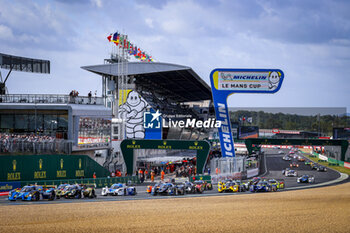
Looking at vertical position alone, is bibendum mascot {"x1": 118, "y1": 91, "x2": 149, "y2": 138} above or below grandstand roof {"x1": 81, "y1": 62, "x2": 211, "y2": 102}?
below

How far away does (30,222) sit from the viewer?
17.3m

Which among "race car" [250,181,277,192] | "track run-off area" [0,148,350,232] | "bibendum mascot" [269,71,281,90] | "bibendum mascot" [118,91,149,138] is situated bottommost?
"race car" [250,181,277,192]

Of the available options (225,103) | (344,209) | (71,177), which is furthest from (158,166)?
(344,209)

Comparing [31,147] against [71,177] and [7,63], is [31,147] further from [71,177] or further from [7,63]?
[7,63]

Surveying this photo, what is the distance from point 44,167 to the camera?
3466cm

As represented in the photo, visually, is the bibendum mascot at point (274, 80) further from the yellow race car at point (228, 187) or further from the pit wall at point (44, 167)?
the pit wall at point (44, 167)

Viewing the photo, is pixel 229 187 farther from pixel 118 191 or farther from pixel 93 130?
pixel 93 130

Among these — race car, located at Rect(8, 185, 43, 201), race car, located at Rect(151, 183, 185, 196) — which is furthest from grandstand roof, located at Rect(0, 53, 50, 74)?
race car, located at Rect(151, 183, 185, 196)

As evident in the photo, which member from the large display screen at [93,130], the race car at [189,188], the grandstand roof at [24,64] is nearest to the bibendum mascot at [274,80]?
the large display screen at [93,130]

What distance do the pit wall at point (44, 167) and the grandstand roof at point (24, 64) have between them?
1888cm

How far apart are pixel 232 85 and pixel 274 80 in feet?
16.1

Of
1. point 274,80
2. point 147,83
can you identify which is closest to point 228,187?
point 274,80

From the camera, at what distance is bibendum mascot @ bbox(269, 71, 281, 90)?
155ft

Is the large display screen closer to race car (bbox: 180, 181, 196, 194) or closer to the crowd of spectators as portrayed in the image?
the crowd of spectators
